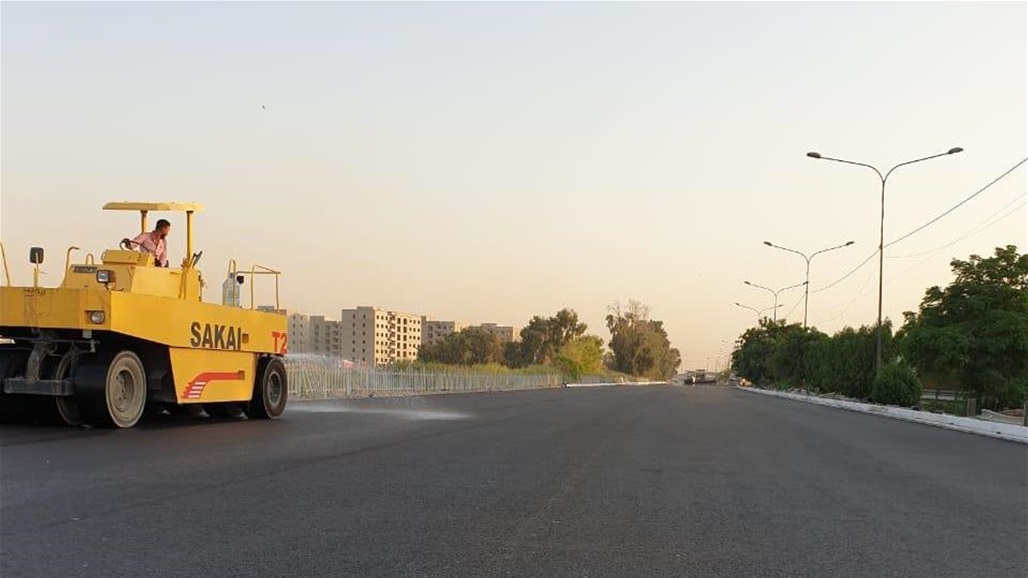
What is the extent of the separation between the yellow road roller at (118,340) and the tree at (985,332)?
29.4 meters

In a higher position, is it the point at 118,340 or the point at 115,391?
the point at 118,340

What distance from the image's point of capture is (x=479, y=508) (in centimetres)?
741

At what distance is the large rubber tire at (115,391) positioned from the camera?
12219 mm

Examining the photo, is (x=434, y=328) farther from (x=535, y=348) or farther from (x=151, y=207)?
(x=151, y=207)

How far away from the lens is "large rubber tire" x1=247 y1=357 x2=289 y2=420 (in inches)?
650

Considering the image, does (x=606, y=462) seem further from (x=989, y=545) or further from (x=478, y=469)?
(x=989, y=545)

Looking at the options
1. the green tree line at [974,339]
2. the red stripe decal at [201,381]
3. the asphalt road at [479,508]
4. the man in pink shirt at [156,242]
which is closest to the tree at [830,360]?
the green tree line at [974,339]

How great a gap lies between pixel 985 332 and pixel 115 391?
32477mm

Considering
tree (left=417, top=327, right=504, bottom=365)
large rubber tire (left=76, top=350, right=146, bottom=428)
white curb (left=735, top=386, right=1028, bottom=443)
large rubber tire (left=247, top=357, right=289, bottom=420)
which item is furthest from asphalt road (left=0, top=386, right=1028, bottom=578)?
tree (left=417, top=327, right=504, bottom=365)

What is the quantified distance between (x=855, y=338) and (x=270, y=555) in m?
43.6

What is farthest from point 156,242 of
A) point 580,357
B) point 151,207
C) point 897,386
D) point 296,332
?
point 580,357

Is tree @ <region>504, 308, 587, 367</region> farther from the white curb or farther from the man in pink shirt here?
the man in pink shirt

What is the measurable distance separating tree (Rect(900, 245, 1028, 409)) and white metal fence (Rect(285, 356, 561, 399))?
2343 cm

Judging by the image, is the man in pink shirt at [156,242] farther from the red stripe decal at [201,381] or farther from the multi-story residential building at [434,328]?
the multi-story residential building at [434,328]
